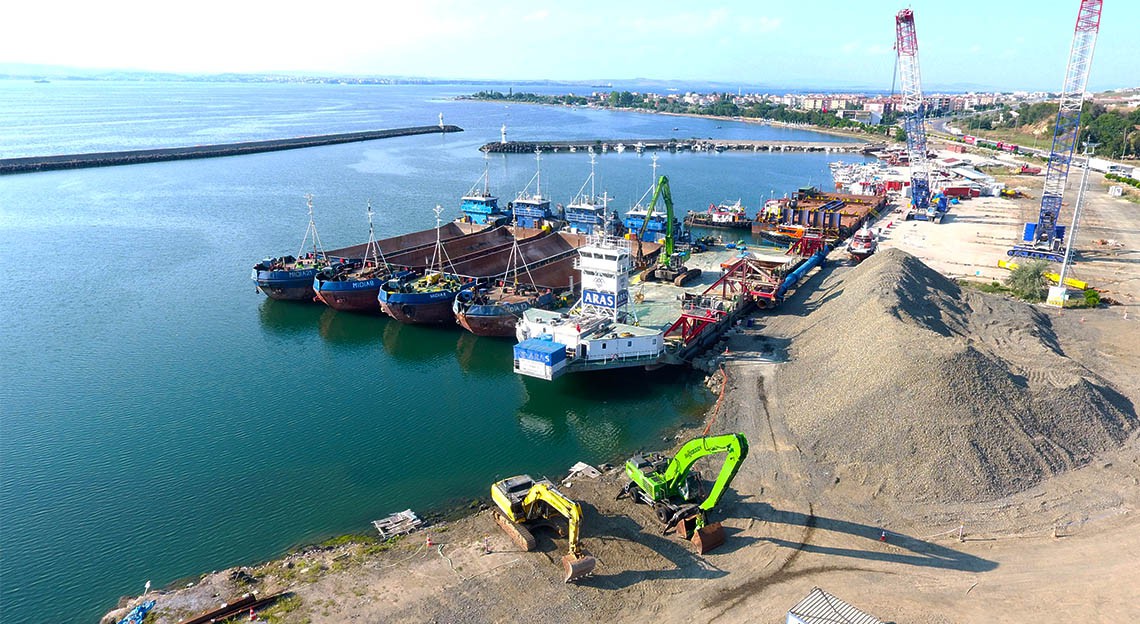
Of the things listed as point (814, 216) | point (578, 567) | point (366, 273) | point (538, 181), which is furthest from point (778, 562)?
point (538, 181)

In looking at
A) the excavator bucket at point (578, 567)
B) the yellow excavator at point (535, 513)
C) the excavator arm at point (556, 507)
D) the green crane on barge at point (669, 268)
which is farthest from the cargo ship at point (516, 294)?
Result: the excavator bucket at point (578, 567)

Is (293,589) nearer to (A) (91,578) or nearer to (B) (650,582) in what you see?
(A) (91,578)

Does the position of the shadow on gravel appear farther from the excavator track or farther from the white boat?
the white boat

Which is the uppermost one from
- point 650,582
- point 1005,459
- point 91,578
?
point 1005,459

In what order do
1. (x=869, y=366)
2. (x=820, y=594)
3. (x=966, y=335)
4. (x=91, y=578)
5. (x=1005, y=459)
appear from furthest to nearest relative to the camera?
(x=966, y=335), (x=869, y=366), (x=1005, y=459), (x=91, y=578), (x=820, y=594)

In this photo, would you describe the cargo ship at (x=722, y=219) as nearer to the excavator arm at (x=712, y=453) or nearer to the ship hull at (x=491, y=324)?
the ship hull at (x=491, y=324)

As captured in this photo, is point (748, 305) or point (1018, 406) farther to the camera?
point (748, 305)

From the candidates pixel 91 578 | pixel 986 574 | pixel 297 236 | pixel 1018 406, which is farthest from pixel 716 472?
pixel 297 236

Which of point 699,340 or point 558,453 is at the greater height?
point 699,340
